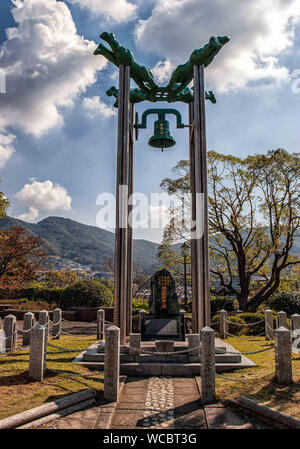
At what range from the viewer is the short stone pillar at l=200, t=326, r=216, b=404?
17.6 ft

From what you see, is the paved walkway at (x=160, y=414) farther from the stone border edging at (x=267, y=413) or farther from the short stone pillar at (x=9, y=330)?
the short stone pillar at (x=9, y=330)

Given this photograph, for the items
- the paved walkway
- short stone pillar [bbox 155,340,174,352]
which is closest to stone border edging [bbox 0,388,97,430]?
the paved walkway

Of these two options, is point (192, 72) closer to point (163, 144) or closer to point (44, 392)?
point (163, 144)

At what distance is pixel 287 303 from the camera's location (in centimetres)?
1658

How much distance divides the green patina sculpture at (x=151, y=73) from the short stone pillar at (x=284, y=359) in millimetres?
7627

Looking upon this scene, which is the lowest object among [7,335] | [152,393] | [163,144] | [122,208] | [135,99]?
[152,393]

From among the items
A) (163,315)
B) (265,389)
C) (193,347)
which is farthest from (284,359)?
(163,315)

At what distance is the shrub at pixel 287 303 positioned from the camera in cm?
1634

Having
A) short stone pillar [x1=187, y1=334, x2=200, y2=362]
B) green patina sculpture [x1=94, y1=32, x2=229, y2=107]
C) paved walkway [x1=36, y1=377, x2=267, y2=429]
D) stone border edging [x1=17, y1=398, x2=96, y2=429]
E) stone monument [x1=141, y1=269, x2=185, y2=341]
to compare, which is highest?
green patina sculpture [x1=94, y1=32, x2=229, y2=107]

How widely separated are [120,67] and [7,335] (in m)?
8.27

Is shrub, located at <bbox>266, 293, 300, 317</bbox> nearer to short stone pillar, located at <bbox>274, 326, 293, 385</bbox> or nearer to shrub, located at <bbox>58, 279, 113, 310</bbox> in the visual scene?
shrub, located at <bbox>58, 279, 113, 310</bbox>

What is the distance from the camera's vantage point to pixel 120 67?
363 inches

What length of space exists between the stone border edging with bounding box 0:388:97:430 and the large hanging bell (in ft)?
22.2
